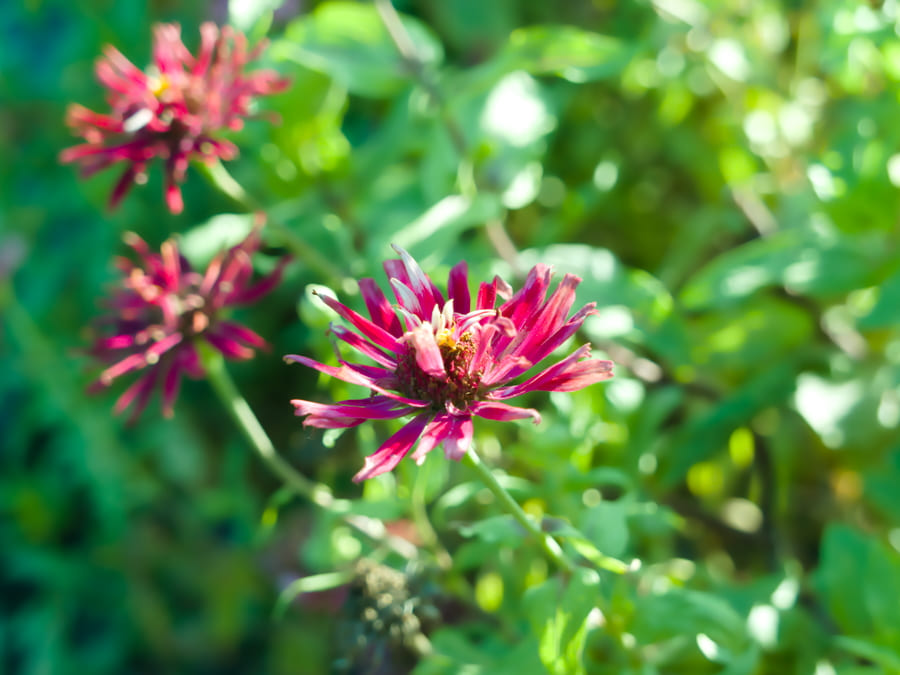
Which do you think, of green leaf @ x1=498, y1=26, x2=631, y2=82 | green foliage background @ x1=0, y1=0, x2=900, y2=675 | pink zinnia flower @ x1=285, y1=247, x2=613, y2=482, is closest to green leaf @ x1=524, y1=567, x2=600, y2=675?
green foliage background @ x1=0, y1=0, x2=900, y2=675

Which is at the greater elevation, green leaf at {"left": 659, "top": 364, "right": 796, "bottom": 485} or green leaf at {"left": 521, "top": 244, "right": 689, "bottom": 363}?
green leaf at {"left": 521, "top": 244, "right": 689, "bottom": 363}

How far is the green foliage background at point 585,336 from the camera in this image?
26.7 inches

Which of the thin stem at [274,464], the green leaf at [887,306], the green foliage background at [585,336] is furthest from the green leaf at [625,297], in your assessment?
the thin stem at [274,464]

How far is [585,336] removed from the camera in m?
0.80

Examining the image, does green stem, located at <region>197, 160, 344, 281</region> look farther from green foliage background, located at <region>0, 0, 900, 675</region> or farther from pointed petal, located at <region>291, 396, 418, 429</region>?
pointed petal, located at <region>291, 396, 418, 429</region>

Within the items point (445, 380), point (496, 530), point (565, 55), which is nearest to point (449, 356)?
point (445, 380)

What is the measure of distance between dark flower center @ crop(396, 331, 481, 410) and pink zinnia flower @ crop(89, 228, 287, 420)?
167mm

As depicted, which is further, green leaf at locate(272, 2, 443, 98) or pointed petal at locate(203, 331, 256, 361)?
green leaf at locate(272, 2, 443, 98)

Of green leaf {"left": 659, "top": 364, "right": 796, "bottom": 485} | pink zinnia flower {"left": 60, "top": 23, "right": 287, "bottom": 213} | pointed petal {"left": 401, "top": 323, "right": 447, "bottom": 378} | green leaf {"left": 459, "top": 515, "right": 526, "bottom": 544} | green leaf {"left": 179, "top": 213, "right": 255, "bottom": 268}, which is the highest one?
pink zinnia flower {"left": 60, "top": 23, "right": 287, "bottom": 213}

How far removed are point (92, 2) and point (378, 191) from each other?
0.70 m

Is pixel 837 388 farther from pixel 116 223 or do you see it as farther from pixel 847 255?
pixel 116 223

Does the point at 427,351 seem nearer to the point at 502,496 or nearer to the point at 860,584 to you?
the point at 502,496

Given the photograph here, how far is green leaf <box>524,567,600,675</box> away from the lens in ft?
1.59

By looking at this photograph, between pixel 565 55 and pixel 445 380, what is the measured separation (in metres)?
0.49
